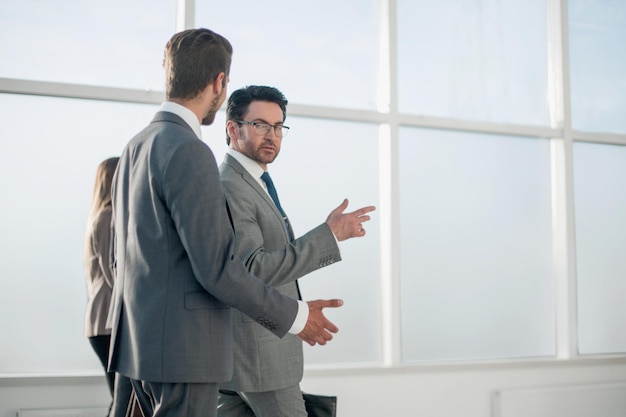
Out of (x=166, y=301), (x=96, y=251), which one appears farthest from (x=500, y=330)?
(x=166, y=301)

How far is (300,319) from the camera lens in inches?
61.2

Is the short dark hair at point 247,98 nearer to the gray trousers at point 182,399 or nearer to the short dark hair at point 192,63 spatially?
the short dark hair at point 192,63

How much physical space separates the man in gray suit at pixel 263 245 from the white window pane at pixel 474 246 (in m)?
1.54

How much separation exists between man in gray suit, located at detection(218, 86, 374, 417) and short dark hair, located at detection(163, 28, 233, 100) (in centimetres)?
50

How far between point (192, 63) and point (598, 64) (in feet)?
10.8

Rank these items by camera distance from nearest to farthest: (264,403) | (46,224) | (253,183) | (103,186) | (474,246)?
(264,403) → (253,183) → (103,186) → (46,224) → (474,246)

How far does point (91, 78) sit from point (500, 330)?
247 cm

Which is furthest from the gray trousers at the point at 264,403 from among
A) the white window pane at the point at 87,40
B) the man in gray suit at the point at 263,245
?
the white window pane at the point at 87,40

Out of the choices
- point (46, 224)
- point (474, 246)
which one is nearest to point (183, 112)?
point (46, 224)

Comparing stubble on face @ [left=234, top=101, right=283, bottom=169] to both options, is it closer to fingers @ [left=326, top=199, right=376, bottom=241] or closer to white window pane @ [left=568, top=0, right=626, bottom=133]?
fingers @ [left=326, top=199, right=376, bottom=241]

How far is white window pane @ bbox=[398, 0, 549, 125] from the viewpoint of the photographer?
3676mm

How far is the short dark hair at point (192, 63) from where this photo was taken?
154 cm

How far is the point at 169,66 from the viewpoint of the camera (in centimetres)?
157

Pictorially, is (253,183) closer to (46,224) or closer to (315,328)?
(315,328)
